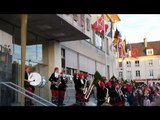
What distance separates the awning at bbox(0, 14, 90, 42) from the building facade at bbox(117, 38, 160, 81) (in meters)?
9.61

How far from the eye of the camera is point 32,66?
11516 millimetres

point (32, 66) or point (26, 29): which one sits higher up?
point (26, 29)

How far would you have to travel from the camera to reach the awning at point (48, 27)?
34.1 feet

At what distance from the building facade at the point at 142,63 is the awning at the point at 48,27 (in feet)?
31.5

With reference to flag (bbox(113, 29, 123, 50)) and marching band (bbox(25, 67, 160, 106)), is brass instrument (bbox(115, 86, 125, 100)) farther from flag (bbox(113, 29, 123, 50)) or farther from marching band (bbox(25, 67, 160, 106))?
flag (bbox(113, 29, 123, 50))

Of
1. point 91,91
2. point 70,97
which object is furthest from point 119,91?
point 70,97

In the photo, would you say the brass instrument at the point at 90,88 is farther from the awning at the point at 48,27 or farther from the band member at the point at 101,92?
the awning at the point at 48,27

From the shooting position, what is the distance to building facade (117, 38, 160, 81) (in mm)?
24094

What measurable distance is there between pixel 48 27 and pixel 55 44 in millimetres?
1547
